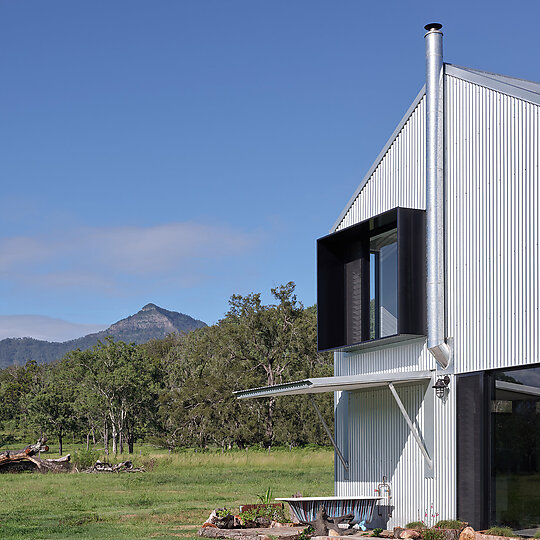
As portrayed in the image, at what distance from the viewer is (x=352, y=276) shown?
15156mm

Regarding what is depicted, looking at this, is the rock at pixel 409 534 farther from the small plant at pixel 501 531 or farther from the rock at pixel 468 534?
the small plant at pixel 501 531

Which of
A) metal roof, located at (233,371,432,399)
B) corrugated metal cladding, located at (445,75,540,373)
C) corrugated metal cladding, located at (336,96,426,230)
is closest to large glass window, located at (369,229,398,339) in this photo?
corrugated metal cladding, located at (336,96,426,230)

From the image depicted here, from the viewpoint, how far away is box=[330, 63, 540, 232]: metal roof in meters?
11.2

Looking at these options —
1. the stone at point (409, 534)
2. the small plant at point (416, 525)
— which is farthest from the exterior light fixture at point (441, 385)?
the stone at point (409, 534)

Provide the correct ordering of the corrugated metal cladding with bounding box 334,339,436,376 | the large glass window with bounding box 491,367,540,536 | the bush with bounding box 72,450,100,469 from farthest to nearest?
the bush with bounding box 72,450,100,469, the corrugated metal cladding with bounding box 334,339,436,376, the large glass window with bounding box 491,367,540,536

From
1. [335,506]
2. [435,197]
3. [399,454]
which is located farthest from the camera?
[399,454]

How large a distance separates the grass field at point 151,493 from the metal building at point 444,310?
127 inches

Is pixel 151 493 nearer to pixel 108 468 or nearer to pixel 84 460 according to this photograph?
pixel 108 468

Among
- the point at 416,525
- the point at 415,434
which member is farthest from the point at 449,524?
the point at 415,434

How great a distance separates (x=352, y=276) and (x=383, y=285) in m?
1.06

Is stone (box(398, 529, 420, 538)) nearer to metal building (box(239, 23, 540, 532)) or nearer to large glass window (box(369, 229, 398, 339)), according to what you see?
metal building (box(239, 23, 540, 532))

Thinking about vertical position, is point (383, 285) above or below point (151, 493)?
above

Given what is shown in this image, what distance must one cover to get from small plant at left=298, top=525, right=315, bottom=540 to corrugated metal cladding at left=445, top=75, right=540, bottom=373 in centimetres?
329

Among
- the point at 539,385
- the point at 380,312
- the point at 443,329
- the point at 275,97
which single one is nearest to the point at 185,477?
the point at 275,97
